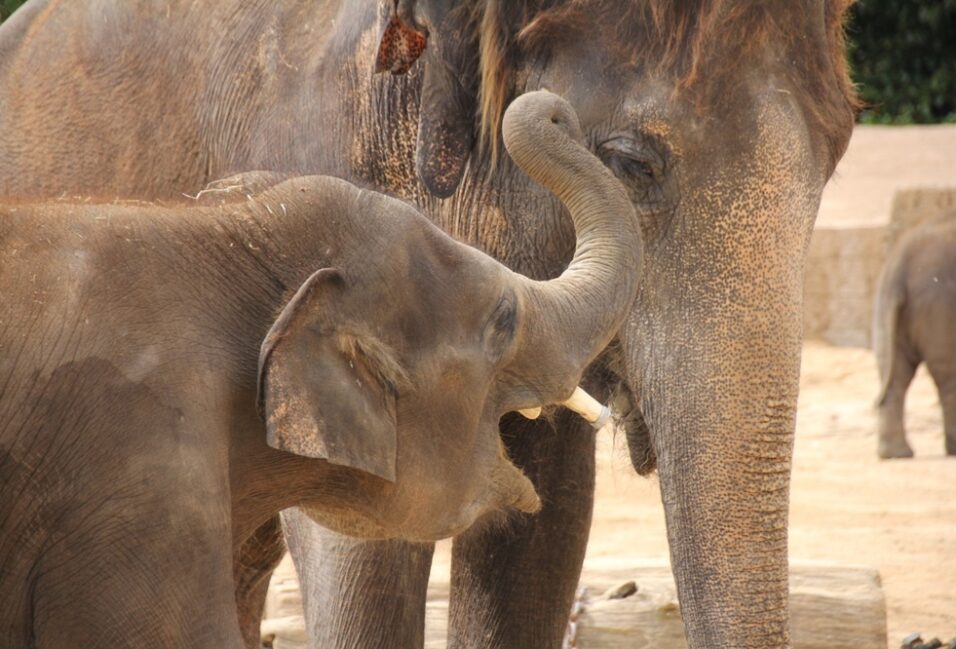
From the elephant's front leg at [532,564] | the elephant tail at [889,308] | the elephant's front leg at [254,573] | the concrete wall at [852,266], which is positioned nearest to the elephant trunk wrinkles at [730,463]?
the elephant's front leg at [532,564]

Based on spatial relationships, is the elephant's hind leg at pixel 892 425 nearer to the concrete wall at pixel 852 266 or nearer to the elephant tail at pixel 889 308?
the elephant tail at pixel 889 308

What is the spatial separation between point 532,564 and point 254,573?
0.51m

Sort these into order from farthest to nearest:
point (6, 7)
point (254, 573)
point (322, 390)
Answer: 1. point (6, 7)
2. point (254, 573)
3. point (322, 390)

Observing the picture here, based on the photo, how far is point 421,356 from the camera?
2.20 meters

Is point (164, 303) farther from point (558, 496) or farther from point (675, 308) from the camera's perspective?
point (558, 496)

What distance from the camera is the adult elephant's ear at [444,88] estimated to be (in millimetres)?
2943

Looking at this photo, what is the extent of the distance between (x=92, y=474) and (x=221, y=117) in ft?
4.39

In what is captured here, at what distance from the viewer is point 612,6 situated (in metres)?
2.84

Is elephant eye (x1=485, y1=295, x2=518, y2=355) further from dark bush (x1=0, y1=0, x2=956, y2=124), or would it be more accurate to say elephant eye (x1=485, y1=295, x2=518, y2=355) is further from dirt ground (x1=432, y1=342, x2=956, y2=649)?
dark bush (x1=0, y1=0, x2=956, y2=124)

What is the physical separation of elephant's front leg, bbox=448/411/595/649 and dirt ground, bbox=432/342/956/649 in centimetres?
13

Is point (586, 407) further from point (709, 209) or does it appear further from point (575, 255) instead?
point (709, 209)

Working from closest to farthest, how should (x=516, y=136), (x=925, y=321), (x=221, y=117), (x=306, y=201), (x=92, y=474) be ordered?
(x=92, y=474)
(x=306, y=201)
(x=516, y=136)
(x=221, y=117)
(x=925, y=321)

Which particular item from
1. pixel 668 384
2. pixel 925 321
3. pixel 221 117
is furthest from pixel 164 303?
pixel 925 321

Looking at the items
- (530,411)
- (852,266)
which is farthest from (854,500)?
(530,411)
